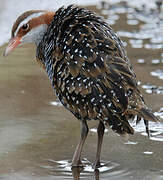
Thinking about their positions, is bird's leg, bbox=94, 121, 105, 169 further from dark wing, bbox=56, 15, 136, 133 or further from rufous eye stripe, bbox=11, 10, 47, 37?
rufous eye stripe, bbox=11, 10, 47, 37

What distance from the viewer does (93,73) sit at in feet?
21.1

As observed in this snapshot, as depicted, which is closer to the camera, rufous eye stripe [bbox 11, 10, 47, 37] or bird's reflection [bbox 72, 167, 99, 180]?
bird's reflection [bbox 72, 167, 99, 180]

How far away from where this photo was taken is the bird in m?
6.34

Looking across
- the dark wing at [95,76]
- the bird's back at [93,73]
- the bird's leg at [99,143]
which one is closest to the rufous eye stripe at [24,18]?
the bird's back at [93,73]

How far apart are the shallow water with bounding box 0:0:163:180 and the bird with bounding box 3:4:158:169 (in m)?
0.28

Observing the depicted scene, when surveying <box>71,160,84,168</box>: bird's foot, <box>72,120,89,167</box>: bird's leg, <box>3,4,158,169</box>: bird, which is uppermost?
<box>3,4,158,169</box>: bird

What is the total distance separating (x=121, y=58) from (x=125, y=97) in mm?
476

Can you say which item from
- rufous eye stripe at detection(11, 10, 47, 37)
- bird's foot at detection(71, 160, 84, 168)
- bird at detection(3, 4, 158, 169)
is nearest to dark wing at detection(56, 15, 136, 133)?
bird at detection(3, 4, 158, 169)

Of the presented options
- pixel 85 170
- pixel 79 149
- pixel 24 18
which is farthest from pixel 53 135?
pixel 24 18

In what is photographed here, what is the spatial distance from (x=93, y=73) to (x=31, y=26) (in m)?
1.27

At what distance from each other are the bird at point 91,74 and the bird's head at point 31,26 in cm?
14

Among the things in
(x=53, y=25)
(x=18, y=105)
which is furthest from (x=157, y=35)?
(x=53, y=25)

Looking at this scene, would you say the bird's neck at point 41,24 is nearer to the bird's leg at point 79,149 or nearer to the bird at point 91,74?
the bird at point 91,74

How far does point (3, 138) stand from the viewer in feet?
24.7
